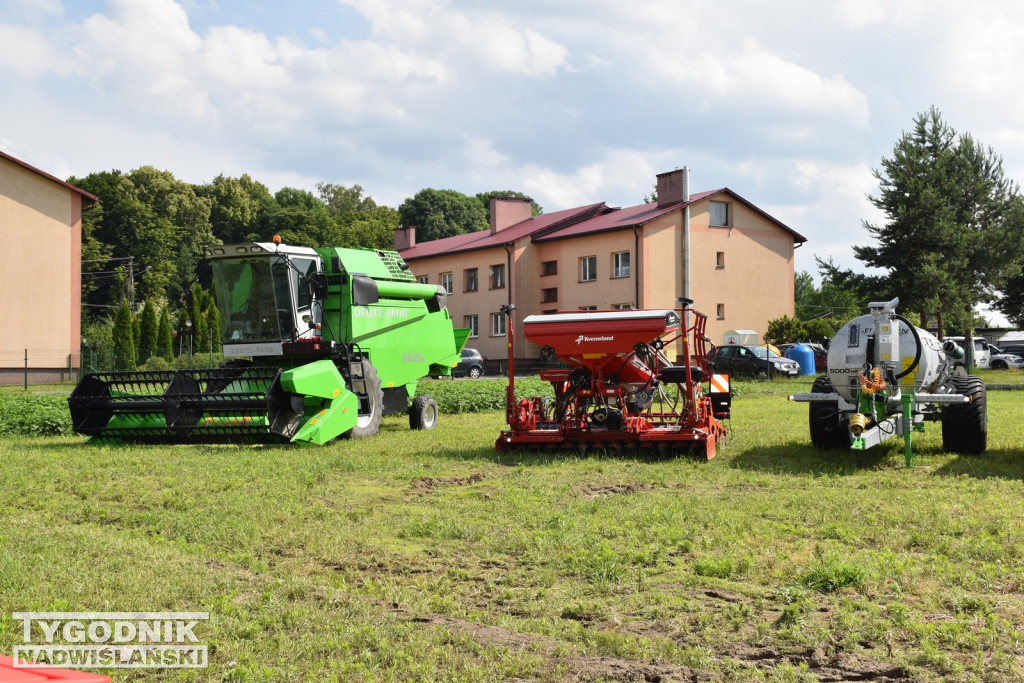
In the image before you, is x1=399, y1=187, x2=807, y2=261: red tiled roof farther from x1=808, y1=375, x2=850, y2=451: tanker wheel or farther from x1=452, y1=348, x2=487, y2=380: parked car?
x1=808, y1=375, x2=850, y2=451: tanker wheel

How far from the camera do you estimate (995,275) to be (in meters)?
40.0

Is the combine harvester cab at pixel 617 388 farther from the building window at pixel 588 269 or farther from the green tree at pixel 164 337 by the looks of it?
the building window at pixel 588 269

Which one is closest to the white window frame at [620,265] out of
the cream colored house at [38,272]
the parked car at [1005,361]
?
the parked car at [1005,361]

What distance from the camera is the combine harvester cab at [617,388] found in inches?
486

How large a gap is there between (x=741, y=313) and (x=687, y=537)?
4209 cm

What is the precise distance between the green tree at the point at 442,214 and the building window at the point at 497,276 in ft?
97.2

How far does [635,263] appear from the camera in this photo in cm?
4531

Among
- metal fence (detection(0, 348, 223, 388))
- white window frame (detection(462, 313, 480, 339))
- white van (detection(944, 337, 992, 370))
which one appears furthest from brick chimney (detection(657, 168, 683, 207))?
metal fence (detection(0, 348, 223, 388))

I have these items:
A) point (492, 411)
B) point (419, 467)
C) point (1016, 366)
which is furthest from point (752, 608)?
point (1016, 366)

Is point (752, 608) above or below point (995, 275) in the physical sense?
below

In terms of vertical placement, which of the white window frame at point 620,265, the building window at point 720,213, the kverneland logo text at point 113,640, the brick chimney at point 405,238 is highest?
the brick chimney at point 405,238

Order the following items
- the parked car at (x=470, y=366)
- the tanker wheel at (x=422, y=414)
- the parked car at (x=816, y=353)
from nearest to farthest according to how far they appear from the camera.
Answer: the tanker wheel at (x=422, y=414) < the parked car at (x=816, y=353) < the parked car at (x=470, y=366)

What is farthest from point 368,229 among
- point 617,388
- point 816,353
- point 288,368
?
point 617,388

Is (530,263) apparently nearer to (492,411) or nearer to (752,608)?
(492,411)
